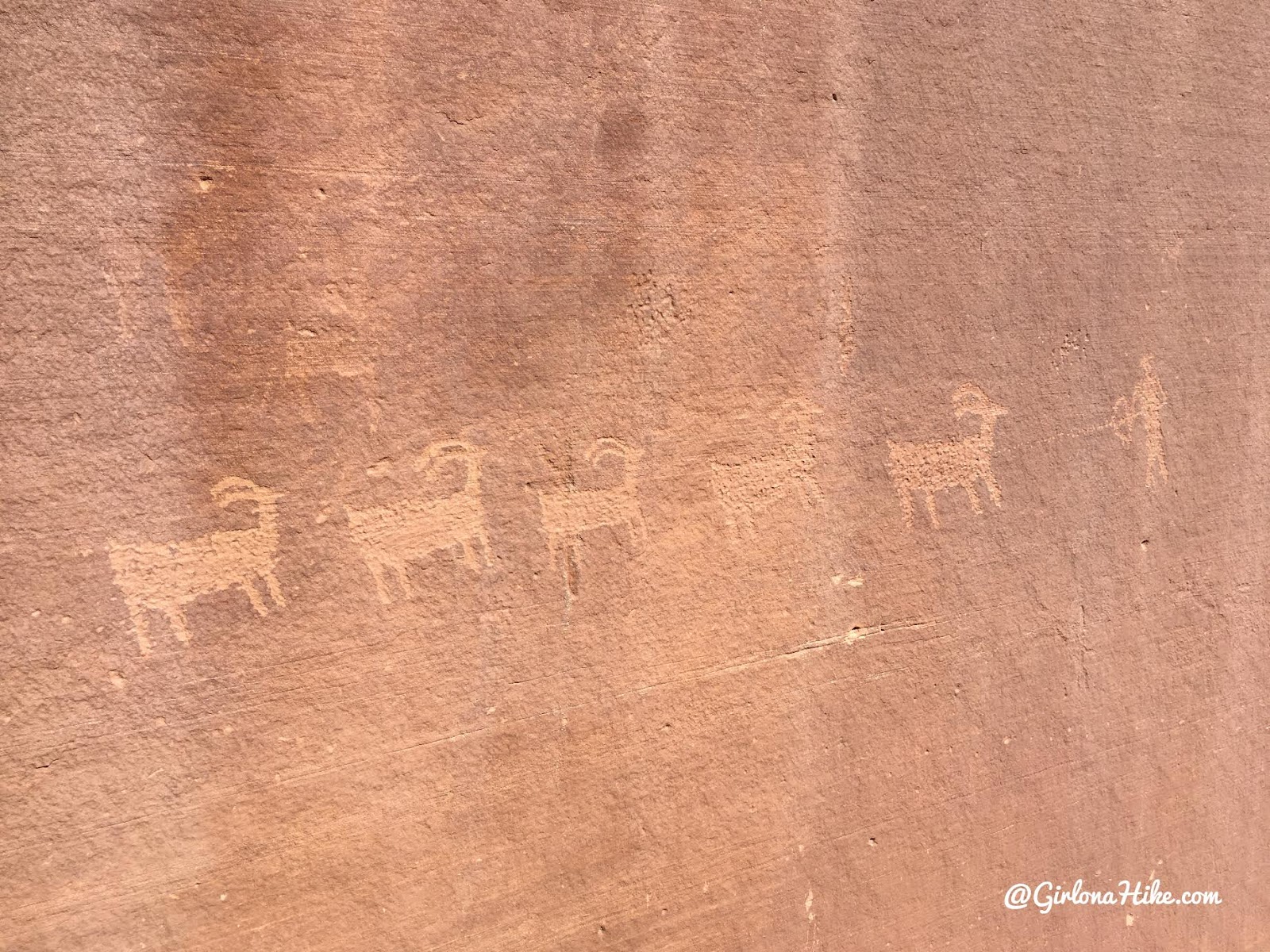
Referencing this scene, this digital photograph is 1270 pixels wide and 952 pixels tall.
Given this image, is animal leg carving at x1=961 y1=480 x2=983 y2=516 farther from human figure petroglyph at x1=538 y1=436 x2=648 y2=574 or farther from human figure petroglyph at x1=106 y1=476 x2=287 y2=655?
human figure petroglyph at x1=106 y1=476 x2=287 y2=655

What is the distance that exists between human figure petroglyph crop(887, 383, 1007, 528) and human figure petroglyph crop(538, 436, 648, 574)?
0.91 m

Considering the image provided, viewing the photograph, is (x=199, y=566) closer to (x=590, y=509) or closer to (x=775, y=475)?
(x=590, y=509)

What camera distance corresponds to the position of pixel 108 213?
1.94 meters

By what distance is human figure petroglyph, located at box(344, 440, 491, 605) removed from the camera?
2.22 meters

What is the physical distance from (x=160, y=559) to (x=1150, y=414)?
337 cm

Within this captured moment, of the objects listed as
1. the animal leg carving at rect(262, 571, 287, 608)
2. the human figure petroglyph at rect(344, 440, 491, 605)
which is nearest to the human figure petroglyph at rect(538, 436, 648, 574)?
the human figure petroglyph at rect(344, 440, 491, 605)

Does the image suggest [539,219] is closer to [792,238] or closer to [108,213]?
[792,238]

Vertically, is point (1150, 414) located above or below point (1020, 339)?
below

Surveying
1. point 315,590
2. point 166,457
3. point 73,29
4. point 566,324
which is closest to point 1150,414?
point 566,324

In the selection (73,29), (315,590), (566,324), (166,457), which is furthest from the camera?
(566,324)

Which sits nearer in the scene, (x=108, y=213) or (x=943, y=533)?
(x=108, y=213)

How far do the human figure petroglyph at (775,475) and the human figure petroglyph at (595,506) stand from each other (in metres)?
0.27

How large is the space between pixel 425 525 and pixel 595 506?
19.6 inches

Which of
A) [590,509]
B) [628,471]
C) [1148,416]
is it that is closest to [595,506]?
[590,509]
